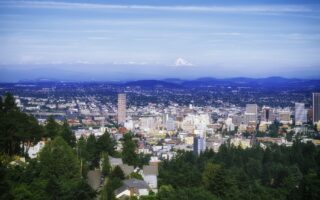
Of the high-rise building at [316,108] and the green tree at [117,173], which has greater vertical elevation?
the green tree at [117,173]

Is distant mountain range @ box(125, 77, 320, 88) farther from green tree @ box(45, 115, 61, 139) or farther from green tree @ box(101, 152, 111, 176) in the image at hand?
green tree @ box(101, 152, 111, 176)

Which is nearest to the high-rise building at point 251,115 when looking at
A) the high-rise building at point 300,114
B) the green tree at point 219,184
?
the high-rise building at point 300,114

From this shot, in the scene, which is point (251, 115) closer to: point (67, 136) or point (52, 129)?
point (52, 129)

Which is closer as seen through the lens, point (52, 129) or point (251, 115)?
point (52, 129)

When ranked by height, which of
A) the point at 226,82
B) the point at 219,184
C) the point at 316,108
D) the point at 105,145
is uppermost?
the point at 226,82

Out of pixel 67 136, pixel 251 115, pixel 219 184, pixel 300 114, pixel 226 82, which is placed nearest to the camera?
pixel 219 184

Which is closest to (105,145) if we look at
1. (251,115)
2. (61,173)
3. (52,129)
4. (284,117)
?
(52,129)

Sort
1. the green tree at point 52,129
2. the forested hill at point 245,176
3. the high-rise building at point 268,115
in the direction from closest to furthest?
1. the forested hill at point 245,176
2. the green tree at point 52,129
3. the high-rise building at point 268,115

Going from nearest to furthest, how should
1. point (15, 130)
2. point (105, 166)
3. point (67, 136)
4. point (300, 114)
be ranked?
point (15, 130)
point (105, 166)
point (67, 136)
point (300, 114)

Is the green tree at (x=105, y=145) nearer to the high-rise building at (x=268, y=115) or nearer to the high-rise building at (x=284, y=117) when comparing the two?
the high-rise building at (x=284, y=117)

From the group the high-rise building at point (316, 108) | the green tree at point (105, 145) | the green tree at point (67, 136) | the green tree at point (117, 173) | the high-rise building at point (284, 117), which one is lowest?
the high-rise building at point (284, 117)

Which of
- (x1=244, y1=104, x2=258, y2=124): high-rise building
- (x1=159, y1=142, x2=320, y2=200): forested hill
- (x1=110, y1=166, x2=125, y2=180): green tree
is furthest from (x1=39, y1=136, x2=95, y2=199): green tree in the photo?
(x1=244, y1=104, x2=258, y2=124): high-rise building

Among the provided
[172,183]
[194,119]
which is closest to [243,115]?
[194,119]
